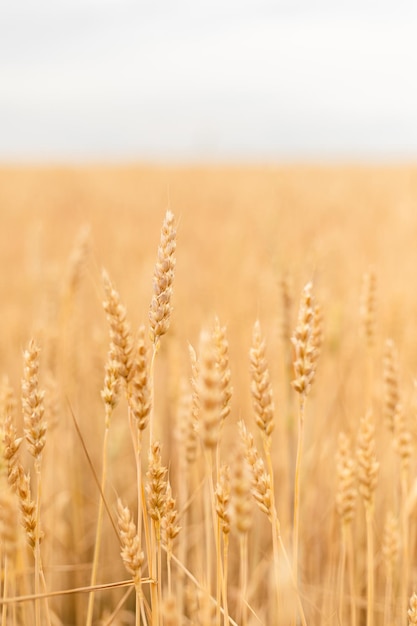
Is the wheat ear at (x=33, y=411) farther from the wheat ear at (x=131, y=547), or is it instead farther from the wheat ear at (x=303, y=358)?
the wheat ear at (x=303, y=358)

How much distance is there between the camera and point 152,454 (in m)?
0.66

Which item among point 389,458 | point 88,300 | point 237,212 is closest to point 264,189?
point 237,212

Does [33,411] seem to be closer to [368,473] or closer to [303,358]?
[303,358]

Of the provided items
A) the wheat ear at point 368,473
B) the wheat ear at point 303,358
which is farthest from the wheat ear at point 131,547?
the wheat ear at point 368,473

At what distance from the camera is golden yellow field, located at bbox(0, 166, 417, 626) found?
25.5 inches

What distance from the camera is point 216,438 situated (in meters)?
0.48

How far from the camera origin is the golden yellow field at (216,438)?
0.65 meters

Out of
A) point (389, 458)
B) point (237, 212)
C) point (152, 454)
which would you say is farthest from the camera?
point (237, 212)

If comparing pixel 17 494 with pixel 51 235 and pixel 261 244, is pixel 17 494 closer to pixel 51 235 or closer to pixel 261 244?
pixel 261 244

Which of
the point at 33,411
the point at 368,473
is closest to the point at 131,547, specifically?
the point at 33,411

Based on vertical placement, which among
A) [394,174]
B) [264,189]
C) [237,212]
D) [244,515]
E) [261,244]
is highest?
[394,174]

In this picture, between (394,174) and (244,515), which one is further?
(394,174)

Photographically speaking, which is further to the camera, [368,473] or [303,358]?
[368,473]

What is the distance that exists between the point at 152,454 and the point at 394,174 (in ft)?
30.7
